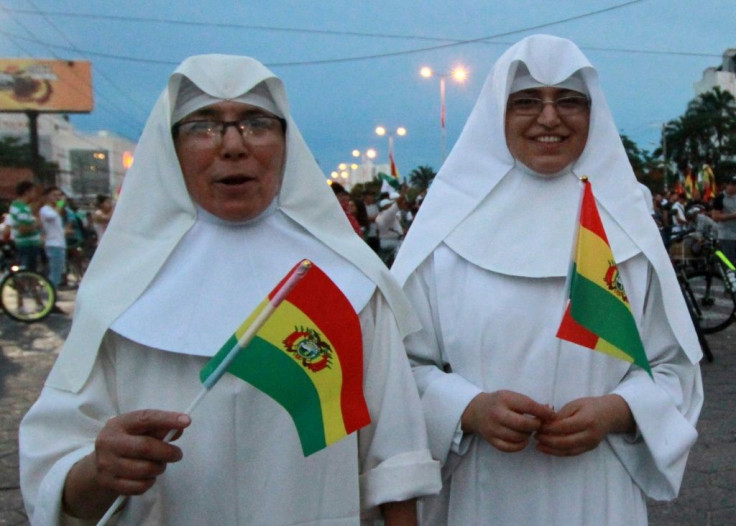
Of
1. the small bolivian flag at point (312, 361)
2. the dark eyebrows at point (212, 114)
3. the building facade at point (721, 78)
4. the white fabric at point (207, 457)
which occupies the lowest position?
the white fabric at point (207, 457)

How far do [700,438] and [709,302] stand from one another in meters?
3.64

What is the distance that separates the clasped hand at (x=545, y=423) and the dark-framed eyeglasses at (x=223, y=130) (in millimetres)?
799

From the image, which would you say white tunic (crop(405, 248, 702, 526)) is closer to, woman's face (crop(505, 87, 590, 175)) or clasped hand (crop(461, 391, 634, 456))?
clasped hand (crop(461, 391, 634, 456))

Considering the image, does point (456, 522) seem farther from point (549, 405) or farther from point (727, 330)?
point (727, 330)

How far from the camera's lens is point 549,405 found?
200 centimetres

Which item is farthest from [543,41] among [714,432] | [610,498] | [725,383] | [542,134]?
[725,383]

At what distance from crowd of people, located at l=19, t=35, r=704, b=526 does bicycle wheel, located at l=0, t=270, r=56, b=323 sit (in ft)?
29.8

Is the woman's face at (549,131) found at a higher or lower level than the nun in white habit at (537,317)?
higher

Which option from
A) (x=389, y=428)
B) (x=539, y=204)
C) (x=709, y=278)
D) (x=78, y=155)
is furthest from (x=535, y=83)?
(x=78, y=155)

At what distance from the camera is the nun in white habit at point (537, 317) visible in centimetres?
202

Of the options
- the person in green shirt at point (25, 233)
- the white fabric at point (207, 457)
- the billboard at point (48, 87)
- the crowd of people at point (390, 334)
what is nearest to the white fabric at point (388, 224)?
the person in green shirt at point (25, 233)

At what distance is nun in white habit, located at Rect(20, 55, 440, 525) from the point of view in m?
1.69

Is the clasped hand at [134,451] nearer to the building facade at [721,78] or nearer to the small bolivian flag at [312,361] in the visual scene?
the small bolivian flag at [312,361]

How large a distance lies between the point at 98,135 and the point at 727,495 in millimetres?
62762
